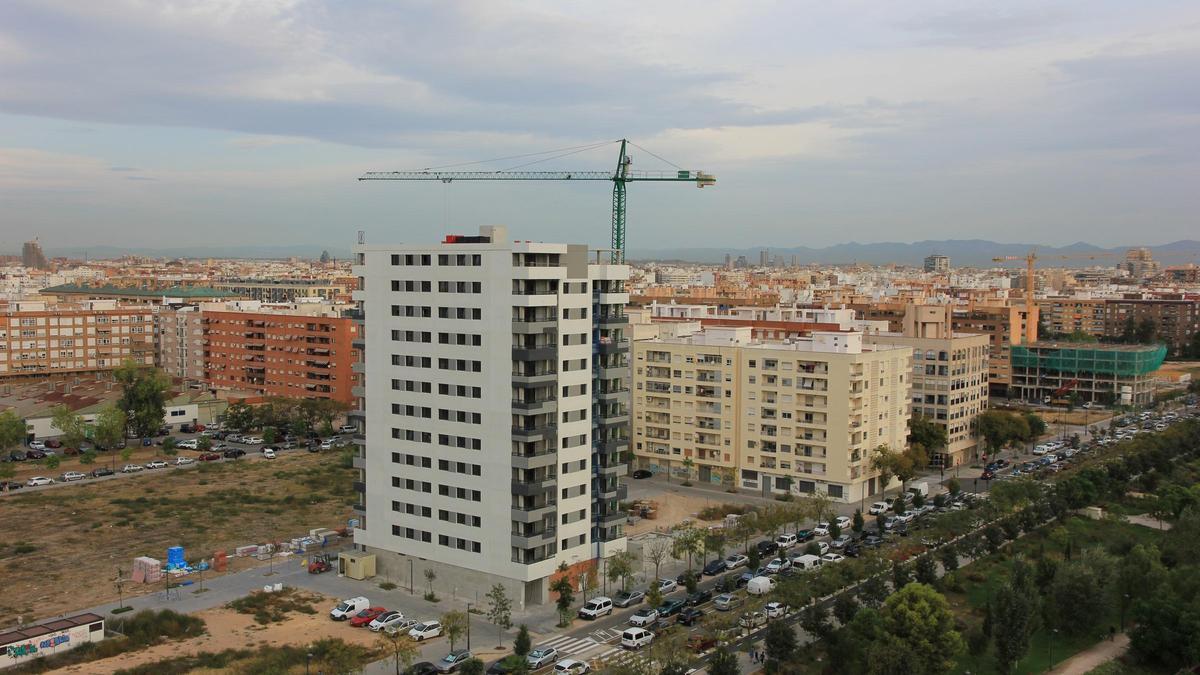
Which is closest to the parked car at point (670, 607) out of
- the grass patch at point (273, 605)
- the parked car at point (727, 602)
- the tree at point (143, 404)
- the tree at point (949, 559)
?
the parked car at point (727, 602)

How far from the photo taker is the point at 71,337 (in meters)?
88.0

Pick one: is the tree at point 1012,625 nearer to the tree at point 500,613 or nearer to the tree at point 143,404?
the tree at point 500,613

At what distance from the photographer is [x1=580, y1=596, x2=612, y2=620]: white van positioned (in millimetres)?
33156

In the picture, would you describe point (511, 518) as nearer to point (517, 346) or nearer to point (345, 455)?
point (517, 346)

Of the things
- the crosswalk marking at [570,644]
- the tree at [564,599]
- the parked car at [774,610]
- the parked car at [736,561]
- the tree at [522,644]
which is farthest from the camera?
the parked car at [736,561]

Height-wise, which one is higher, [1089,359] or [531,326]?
[531,326]

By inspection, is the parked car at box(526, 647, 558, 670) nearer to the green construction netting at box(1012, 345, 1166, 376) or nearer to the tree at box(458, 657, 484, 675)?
the tree at box(458, 657, 484, 675)

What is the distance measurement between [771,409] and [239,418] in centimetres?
3965

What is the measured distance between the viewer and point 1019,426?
60.7 meters

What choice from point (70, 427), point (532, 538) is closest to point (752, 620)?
point (532, 538)

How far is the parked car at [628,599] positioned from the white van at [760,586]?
3890 millimetres

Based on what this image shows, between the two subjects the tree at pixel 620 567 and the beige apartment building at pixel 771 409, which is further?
the beige apartment building at pixel 771 409

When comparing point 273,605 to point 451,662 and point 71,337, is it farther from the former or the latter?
point 71,337

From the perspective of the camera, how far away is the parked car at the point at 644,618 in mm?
31984
